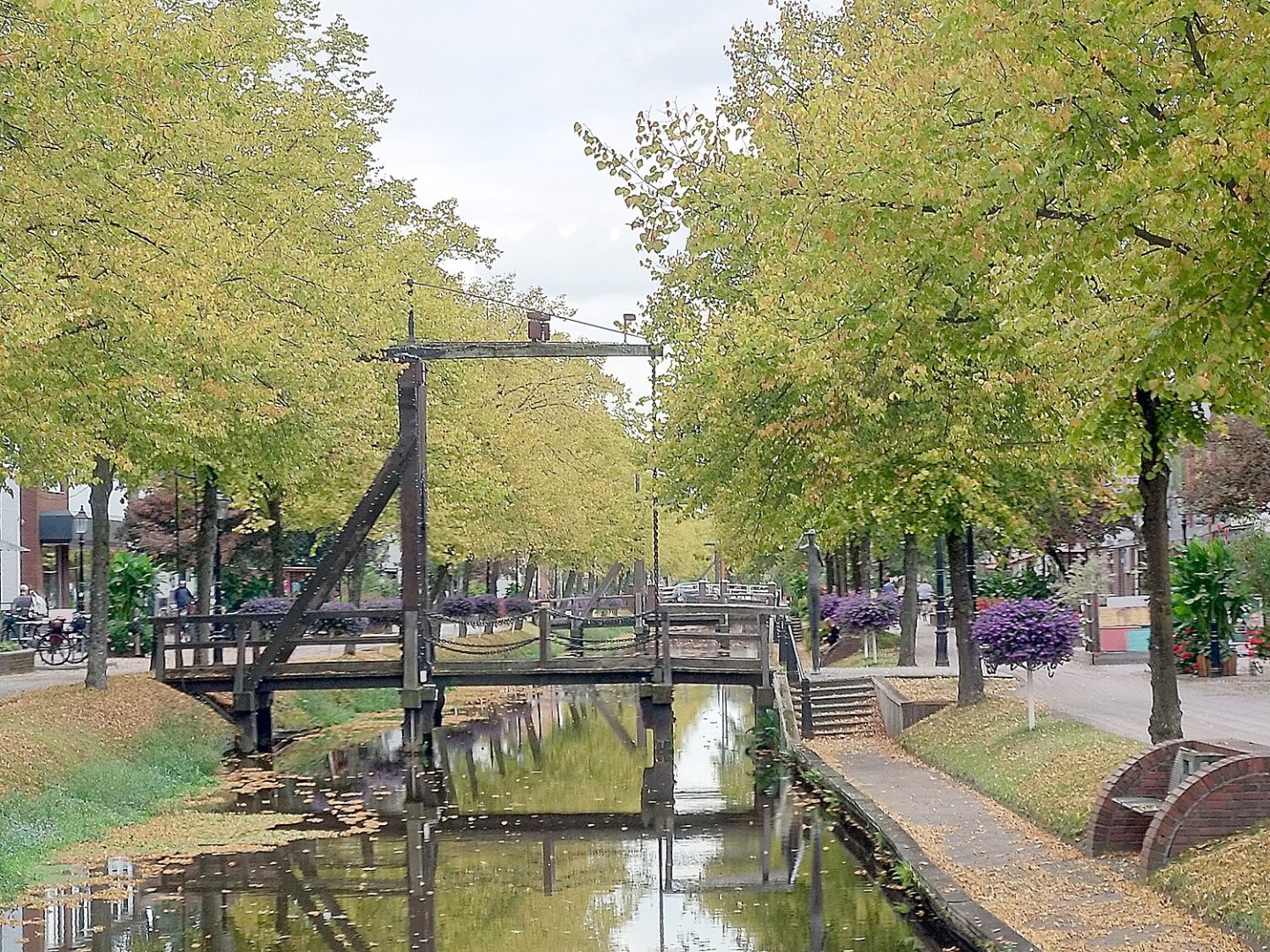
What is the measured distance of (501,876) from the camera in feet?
55.7

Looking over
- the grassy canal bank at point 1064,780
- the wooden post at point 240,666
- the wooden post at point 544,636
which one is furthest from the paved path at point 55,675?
the grassy canal bank at point 1064,780

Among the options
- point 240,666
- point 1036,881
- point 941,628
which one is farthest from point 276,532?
point 1036,881

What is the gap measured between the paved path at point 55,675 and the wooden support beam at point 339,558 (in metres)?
2.75

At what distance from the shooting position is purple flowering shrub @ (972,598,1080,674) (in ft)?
66.0

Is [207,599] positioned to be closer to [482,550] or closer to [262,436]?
[262,436]

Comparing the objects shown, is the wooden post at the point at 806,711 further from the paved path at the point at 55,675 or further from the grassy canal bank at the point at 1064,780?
the paved path at the point at 55,675

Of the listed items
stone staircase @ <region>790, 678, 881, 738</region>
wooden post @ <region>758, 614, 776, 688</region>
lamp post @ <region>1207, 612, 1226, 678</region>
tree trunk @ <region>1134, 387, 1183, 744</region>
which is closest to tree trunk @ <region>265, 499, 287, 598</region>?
wooden post @ <region>758, 614, 776, 688</region>

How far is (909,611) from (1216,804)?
74.9ft

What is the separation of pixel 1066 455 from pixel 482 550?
30.7m

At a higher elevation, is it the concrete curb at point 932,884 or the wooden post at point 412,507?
the wooden post at point 412,507

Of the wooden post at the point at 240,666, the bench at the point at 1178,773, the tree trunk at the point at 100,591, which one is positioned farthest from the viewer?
the wooden post at the point at 240,666

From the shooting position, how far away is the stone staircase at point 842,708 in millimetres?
27312

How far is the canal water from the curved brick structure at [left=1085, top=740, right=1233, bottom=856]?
1.89m

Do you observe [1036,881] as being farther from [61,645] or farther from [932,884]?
[61,645]
